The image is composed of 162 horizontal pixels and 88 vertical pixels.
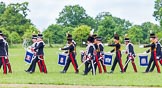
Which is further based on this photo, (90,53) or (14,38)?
(14,38)

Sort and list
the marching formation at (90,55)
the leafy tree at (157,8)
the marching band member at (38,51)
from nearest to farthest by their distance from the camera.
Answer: the marching formation at (90,55)
the marching band member at (38,51)
the leafy tree at (157,8)

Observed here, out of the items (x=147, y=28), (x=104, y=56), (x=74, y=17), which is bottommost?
(x=104, y=56)

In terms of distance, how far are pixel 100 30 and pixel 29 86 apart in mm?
76592

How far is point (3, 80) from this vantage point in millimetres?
15883

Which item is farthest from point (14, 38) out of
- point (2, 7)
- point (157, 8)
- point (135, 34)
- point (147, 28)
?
point (147, 28)

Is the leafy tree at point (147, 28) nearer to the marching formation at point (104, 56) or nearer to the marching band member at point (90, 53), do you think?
the marching formation at point (104, 56)

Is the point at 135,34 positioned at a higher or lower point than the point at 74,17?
lower

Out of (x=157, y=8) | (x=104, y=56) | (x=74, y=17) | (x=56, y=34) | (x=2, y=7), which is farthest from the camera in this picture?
(x=74, y=17)

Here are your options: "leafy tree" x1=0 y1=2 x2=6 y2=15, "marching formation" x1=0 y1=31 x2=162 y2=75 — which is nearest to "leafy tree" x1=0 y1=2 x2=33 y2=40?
"leafy tree" x1=0 y1=2 x2=6 y2=15

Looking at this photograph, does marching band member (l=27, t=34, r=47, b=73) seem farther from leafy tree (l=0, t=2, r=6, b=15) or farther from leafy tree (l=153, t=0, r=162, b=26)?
leafy tree (l=0, t=2, r=6, b=15)

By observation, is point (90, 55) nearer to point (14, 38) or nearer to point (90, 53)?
point (90, 53)

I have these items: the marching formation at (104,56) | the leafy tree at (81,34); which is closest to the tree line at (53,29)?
the leafy tree at (81,34)

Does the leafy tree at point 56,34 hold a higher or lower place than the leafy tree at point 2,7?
lower

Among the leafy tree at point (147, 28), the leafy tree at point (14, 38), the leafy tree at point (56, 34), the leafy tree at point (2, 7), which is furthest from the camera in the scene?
the leafy tree at point (2, 7)
